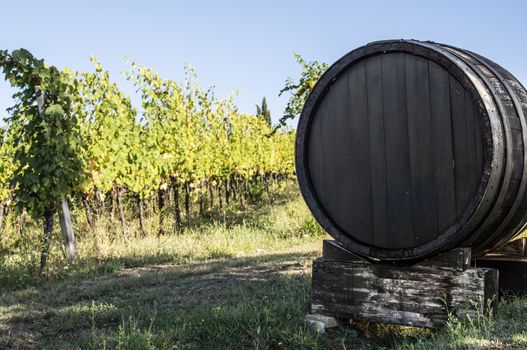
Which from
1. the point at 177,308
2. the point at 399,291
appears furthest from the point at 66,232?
the point at 399,291

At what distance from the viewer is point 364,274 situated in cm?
356

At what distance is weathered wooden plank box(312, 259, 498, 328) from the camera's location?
10.4ft

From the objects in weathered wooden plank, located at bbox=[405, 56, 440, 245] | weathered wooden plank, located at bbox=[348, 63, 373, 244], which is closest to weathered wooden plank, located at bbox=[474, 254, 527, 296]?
weathered wooden plank, located at bbox=[405, 56, 440, 245]

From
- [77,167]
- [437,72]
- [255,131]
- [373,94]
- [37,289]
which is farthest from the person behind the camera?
[255,131]

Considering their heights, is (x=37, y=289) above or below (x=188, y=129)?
below

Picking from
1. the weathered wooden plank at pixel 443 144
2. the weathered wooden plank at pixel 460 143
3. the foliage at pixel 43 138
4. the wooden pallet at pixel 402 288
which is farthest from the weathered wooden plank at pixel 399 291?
the foliage at pixel 43 138

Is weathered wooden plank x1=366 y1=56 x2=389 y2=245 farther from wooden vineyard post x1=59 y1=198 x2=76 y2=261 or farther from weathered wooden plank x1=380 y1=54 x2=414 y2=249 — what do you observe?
wooden vineyard post x1=59 y1=198 x2=76 y2=261

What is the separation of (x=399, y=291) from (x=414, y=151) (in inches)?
35.5

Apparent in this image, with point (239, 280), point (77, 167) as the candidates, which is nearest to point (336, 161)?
point (239, 280)

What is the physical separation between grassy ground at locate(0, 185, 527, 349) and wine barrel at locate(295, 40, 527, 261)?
1.91ft

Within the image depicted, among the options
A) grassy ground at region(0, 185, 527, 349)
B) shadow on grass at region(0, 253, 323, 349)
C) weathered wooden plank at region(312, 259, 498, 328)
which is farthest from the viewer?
shadow on grass at region(0, 253, 323, 349)

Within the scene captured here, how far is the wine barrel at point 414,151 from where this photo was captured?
119 inches

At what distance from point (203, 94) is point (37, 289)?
9793 mm

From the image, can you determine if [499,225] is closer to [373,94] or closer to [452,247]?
[452,247]
